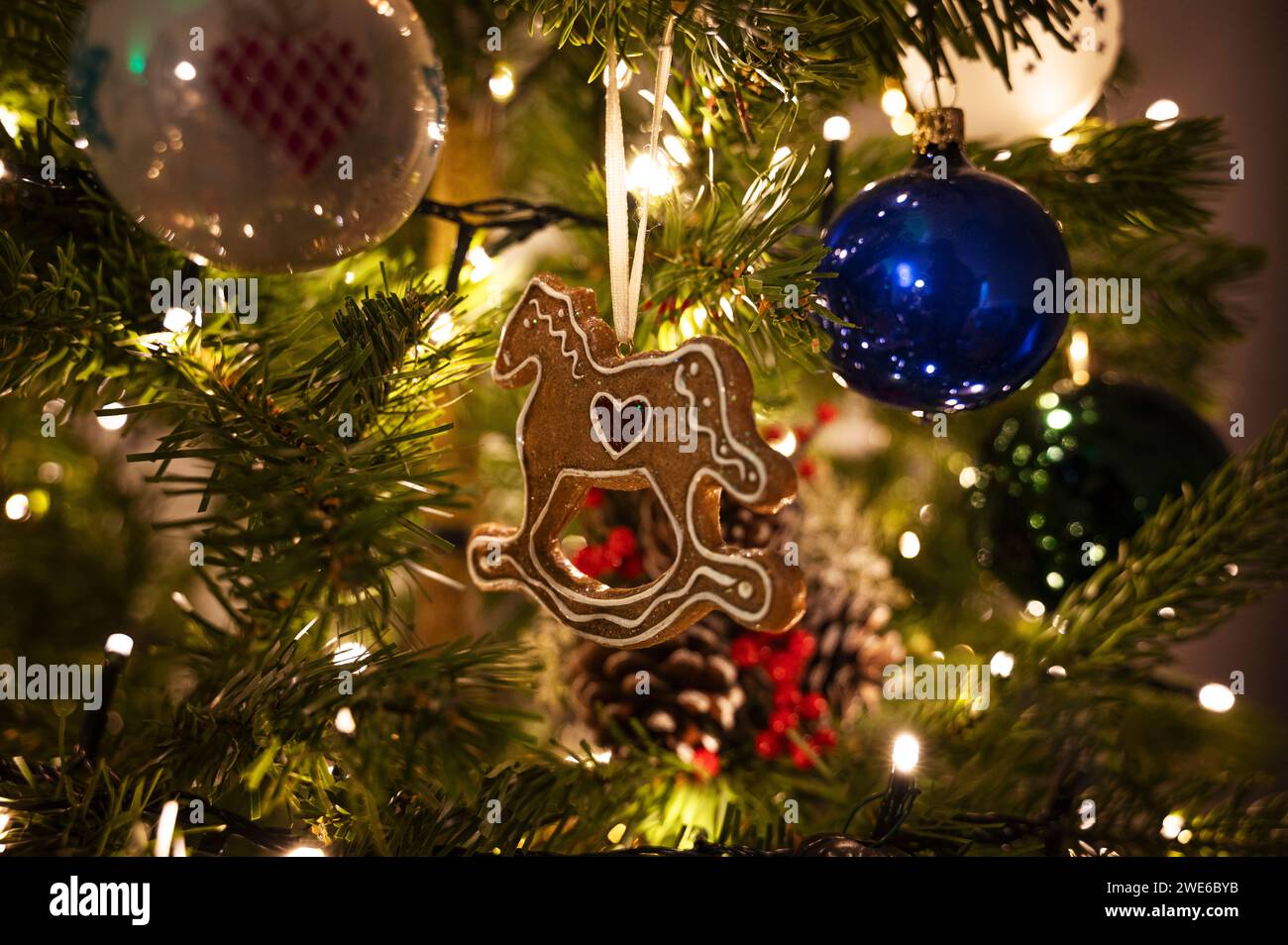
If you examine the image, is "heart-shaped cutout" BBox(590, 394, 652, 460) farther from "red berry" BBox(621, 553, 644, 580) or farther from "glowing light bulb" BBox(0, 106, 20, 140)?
"glowing light bulb" BBox(0, 106, 20, 140)

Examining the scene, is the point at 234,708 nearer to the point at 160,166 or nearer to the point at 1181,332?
the point at 160,166

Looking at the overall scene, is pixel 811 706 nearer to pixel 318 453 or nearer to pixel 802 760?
pixel 802 760

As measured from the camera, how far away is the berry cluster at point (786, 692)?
75 cm

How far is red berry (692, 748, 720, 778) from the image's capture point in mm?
682

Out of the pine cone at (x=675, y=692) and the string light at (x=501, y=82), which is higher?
the string light at (x=501, y=82)

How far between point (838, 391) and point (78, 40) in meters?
0.78

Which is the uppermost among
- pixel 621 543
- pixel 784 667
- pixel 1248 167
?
pixel 1248 167

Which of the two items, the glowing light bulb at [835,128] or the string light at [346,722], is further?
the glowing light bulb at [835,128]

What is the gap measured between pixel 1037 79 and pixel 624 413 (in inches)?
15.3

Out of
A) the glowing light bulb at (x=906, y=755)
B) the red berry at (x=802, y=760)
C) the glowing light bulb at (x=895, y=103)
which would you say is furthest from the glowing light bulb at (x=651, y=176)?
the red berry at (x=802, y=760)

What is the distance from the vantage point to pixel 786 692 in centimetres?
76

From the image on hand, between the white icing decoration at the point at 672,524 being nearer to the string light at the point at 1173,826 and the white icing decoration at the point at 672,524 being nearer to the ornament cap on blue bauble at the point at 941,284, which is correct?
the ornament cap on blue bauble at the point at 941,284

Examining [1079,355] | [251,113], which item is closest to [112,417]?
[251,113]

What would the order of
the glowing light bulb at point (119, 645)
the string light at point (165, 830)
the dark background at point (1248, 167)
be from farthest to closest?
the dark background at point (1248, 167)
the glowing light bulb at point (119, 645)
the string light at point (165, 830)
